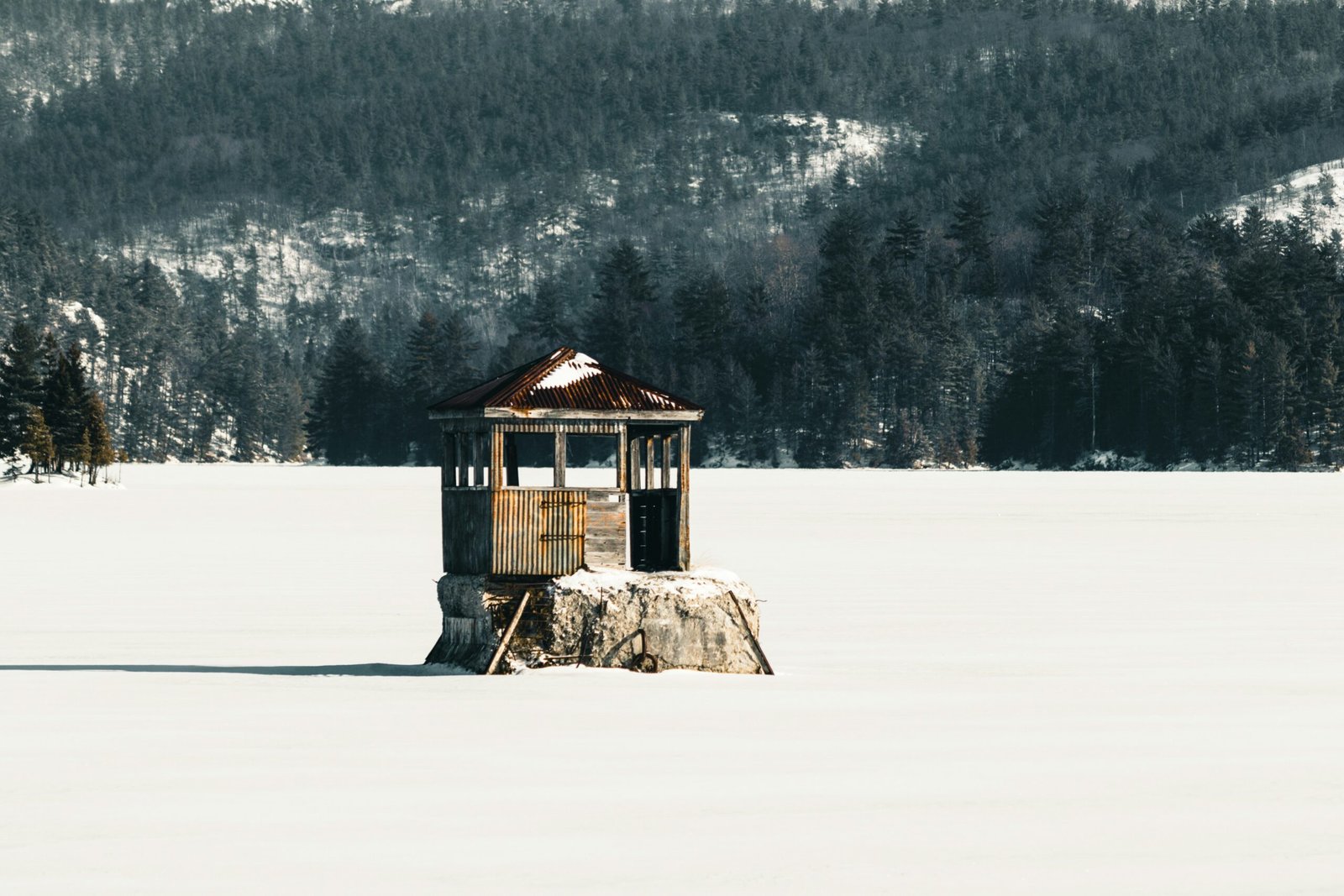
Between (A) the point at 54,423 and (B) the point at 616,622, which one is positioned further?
(A) the point at 54,423

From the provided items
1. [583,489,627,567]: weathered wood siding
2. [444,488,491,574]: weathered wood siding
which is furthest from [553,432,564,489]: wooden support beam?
[444,488,491,574]: weathered wood siding

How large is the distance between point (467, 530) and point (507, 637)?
1679 millimetres

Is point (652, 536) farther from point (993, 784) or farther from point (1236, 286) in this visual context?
point (1236, 286)

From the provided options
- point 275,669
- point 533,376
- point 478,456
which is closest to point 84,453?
point 275,669

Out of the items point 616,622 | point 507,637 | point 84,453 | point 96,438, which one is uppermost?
point 616,622

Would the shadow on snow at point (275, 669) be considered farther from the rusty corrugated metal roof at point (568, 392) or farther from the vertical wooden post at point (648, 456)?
the vertical wooden post at point (648, 456)

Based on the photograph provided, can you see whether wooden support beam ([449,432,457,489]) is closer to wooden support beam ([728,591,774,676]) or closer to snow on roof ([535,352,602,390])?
snow on roof ([535,352,602,390])

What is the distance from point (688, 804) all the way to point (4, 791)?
554 cm

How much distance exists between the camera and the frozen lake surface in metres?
13.7

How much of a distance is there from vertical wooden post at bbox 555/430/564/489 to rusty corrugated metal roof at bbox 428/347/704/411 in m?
0.38

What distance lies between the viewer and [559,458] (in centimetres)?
2497

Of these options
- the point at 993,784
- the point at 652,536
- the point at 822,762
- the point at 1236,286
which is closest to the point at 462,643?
the point at 652,536

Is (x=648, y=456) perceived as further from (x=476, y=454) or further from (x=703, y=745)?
(x=703, y=745)

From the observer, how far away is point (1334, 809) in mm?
15578
